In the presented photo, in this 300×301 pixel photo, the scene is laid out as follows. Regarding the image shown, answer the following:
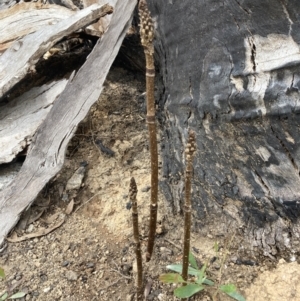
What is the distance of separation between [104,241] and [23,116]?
989 mm

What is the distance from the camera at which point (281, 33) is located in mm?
1752

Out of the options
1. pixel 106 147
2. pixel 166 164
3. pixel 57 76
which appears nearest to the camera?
pixel 166 164

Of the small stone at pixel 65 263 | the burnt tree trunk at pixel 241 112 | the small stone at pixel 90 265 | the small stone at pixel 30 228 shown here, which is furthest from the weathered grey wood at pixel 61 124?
the burnt tree trunk at pixel 241 112

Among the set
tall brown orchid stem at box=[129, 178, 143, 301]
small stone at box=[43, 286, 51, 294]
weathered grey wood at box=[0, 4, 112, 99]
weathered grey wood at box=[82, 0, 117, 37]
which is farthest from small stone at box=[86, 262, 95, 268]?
weathered grey wood at box=[82, 0, 117, 37]

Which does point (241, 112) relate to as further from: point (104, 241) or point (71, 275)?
point (71, 275)

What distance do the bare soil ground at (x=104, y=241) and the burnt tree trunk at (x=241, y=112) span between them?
4.9 inches

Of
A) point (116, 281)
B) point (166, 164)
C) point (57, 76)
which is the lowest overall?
point (116, 281)

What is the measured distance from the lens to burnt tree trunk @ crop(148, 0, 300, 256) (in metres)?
1.77

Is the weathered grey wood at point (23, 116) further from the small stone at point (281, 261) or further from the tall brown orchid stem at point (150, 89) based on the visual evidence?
the small stone at point (281, 261)

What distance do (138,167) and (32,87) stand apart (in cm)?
94

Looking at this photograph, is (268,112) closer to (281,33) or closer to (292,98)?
(292,98)

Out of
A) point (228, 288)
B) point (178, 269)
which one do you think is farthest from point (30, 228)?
point (228, 288)

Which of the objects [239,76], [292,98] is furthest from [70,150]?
[292,98]

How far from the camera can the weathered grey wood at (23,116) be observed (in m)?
2.57
